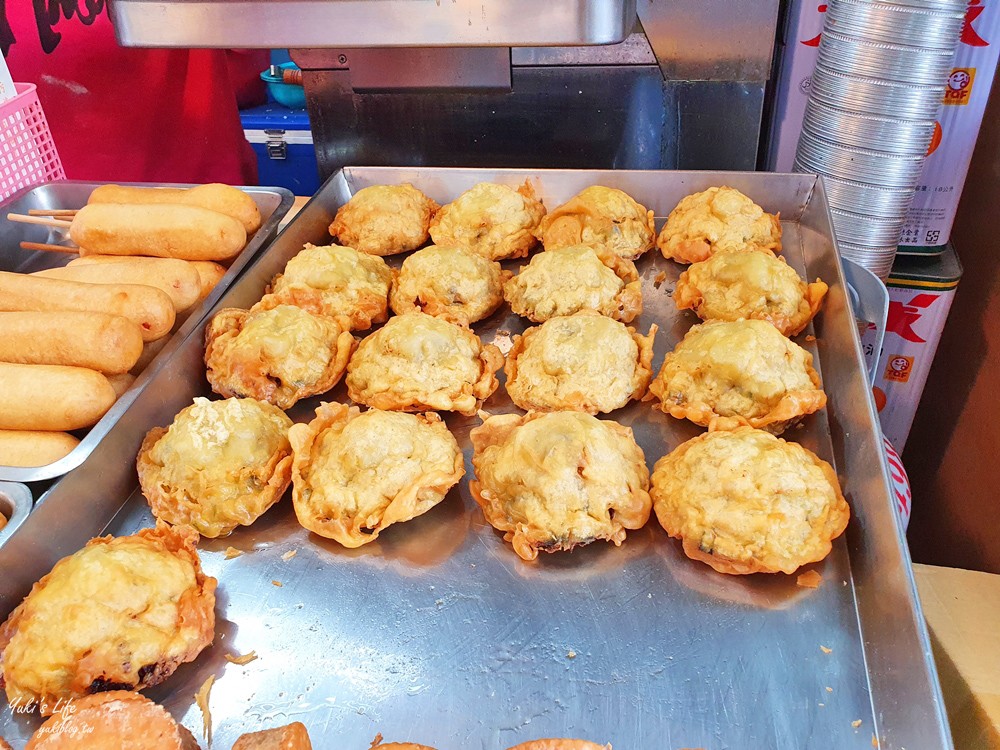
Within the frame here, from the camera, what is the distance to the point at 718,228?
284 centimetres

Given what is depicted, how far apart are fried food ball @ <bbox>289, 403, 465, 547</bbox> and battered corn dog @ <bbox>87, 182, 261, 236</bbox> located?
1364 mm

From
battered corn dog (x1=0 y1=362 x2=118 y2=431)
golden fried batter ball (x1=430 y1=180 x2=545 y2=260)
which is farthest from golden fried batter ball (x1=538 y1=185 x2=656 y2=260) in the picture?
battered corn dog (x1=0 y1=362 x2=118 y2=431)

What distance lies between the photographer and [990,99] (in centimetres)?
335

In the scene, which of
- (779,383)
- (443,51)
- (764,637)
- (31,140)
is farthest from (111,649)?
(31,140)

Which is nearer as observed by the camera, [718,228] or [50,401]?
[50,401]

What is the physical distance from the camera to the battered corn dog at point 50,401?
2.16m

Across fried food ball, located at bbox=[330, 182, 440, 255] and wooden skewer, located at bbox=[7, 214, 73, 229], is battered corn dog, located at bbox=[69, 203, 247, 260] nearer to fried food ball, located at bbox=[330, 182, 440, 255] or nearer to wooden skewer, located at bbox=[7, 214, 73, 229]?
wooden skewer, located at bbox=[7, 214, 73, 229]

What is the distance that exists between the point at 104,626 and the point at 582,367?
1.46 metres

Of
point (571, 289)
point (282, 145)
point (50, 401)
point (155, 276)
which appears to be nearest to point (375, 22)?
point (571, 289)

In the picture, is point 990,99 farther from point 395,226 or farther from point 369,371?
point 369,371

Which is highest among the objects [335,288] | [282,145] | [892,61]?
[892,61]

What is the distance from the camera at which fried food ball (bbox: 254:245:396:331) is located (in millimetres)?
2666

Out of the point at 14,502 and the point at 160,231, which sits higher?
the point at 160,231

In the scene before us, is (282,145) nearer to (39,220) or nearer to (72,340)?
(39,220)
